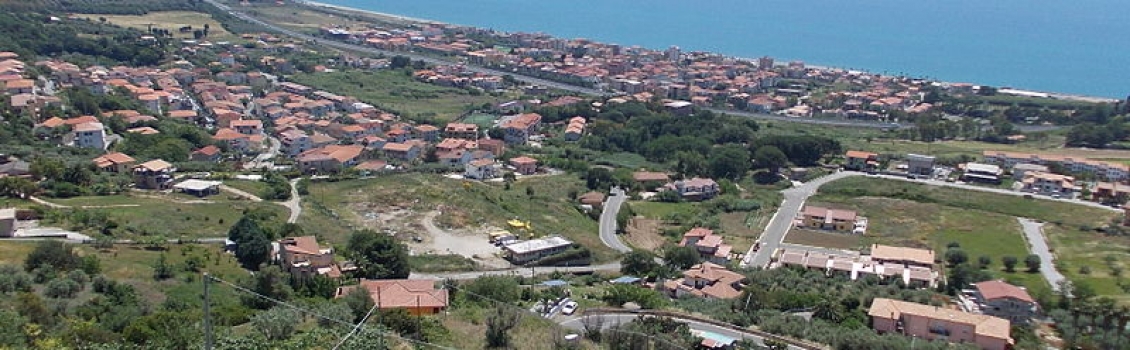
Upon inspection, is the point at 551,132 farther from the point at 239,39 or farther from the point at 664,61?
the point at 239,39

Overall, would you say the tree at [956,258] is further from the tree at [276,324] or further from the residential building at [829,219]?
the tree at [276,324]

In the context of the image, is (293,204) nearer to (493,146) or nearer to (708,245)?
(708,245)

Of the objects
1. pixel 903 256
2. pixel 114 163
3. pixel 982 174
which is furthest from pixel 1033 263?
pixel 114 163

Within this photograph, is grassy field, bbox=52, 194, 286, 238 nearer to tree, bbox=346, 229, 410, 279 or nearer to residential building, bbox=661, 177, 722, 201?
tree, bbox=346, 229, 410, 279

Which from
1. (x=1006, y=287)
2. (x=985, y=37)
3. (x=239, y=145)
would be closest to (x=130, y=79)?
(x=239, y=145)


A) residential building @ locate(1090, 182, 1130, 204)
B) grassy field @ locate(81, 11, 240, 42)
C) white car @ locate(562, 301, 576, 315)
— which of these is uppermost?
grassy field @ locate(81, 11, 240, 42)

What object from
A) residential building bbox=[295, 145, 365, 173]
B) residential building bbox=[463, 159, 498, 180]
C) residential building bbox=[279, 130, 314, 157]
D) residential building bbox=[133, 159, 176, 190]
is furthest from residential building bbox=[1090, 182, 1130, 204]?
residential building bbox=[133, 159, 176, 190]
